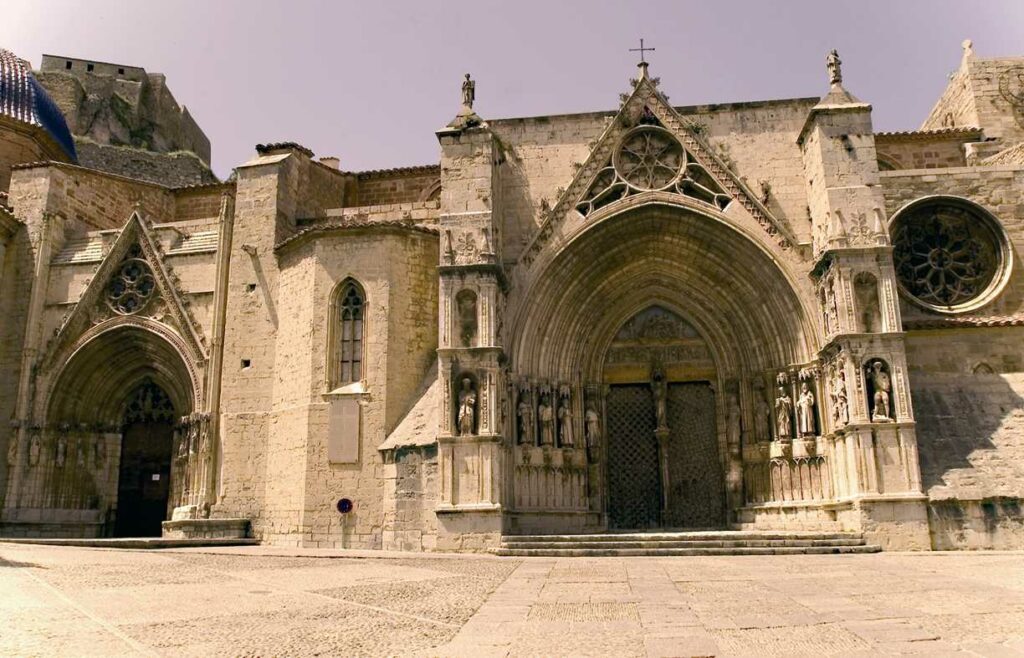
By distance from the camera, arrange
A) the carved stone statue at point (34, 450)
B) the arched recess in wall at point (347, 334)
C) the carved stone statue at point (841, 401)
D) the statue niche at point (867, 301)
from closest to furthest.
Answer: the carved stone statue at point (841, 401)
the statue niche at point (867, 301)
the arched recess in wall at point (347, 334)
the carved stone statue at point (34, 450)

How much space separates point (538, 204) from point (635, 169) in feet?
6.68

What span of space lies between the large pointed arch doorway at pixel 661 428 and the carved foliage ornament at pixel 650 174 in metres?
2.54

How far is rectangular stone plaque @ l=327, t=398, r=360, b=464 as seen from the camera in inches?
641

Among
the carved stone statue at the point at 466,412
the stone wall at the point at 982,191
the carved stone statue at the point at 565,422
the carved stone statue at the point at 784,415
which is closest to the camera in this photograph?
the carved stone statue at the point at 466,412

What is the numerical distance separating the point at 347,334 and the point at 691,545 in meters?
8.08

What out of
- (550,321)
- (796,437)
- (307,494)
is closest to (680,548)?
(796,437)

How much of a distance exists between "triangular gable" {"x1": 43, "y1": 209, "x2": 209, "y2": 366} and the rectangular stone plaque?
5.72 meters

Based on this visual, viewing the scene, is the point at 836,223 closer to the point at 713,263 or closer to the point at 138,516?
the point at 713,263

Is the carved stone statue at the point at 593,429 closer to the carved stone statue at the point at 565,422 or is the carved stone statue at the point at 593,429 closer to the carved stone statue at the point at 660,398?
the carved stone statue at the point at 565,422

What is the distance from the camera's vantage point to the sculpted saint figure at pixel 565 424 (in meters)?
16.3

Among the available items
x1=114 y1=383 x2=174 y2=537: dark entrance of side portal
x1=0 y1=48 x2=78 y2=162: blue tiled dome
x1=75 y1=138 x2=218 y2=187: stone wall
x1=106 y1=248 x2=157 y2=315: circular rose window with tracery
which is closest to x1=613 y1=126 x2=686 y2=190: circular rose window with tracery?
x1=106 y1=248 x2=157 y2=315: circular rose window with tracery

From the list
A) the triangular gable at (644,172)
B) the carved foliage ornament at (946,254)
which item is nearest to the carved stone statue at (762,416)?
the triangular gable at (644,172)

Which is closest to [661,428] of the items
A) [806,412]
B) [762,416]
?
[762,416]

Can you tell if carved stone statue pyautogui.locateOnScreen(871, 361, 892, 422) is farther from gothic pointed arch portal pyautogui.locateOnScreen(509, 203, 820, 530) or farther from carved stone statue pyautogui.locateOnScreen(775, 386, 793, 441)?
carved stone statue pyautogui.locateOnScreen(775, 386, 793, 441)
